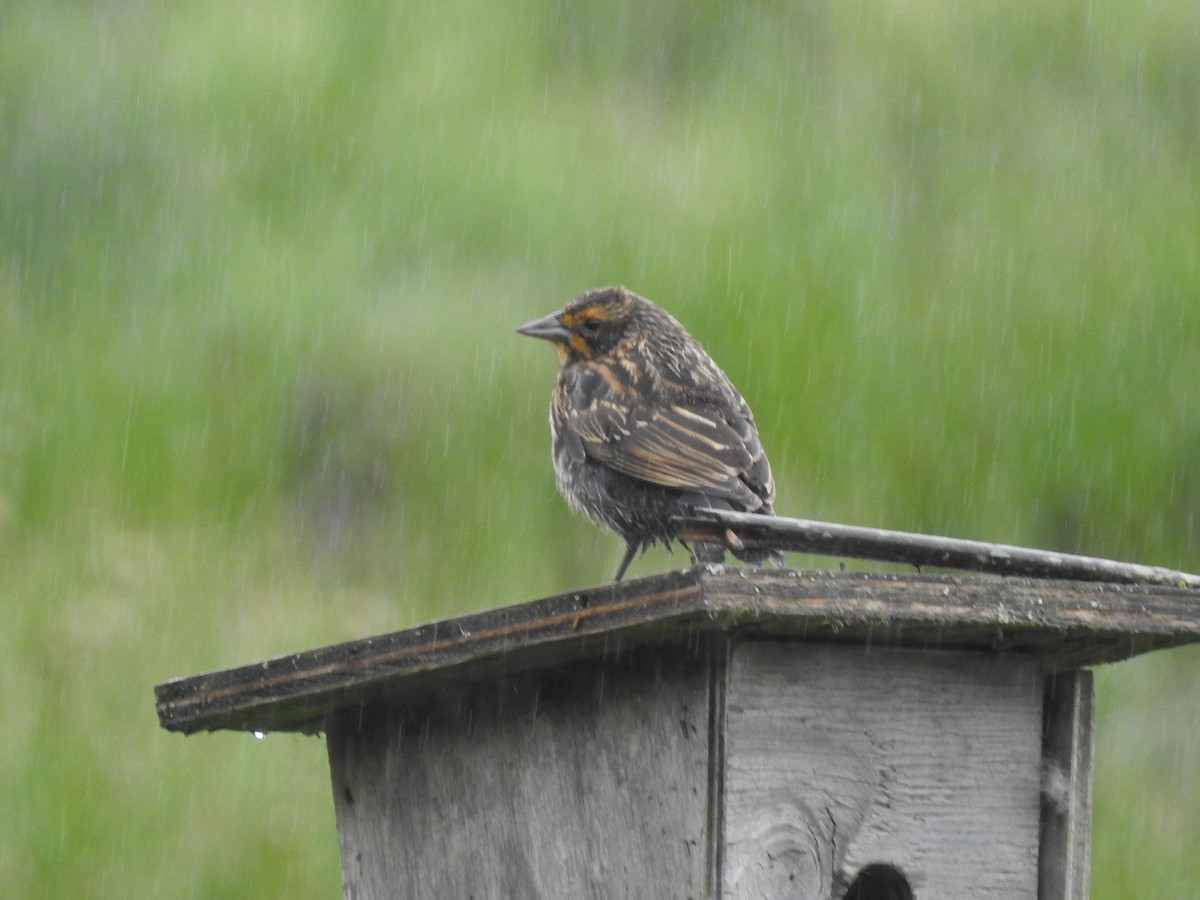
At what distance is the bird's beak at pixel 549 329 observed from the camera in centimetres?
380

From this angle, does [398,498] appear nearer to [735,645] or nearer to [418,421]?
Result: [418,421]

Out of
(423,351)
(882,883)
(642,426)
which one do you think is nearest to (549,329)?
(423,351)

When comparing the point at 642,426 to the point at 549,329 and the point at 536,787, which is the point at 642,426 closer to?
the point at 549,329

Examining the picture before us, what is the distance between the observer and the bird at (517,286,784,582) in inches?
131

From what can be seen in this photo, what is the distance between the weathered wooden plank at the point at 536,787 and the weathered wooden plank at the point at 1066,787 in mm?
671

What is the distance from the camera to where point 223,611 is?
3900mm

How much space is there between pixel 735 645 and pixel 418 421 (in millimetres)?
1872

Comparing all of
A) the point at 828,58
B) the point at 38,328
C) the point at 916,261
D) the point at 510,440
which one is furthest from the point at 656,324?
the point at 38,328

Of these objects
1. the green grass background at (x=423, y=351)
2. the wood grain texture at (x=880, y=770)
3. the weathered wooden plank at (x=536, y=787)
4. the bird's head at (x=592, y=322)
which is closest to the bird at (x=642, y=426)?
the bird's head at (x=592, y=322)

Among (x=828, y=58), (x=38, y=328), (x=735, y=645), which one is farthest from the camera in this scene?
(x=828, y=58)

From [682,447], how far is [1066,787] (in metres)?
1.08

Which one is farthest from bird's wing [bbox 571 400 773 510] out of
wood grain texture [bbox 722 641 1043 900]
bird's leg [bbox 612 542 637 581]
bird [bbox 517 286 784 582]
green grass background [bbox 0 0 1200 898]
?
wood grain texture [bbox 722 641 1043 900]

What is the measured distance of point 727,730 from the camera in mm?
2287

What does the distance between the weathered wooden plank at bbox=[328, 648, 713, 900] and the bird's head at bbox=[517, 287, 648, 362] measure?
1.32 meters
